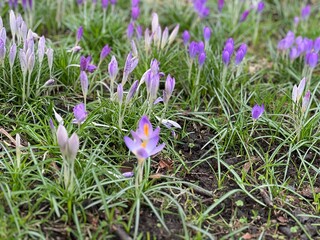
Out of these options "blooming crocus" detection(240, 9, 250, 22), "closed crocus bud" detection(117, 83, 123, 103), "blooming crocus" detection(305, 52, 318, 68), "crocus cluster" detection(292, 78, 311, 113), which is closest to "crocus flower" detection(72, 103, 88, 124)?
"closed crocus bud" detection(117, 83, 123, 103)

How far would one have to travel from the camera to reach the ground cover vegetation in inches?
107

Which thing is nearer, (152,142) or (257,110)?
(152,142)

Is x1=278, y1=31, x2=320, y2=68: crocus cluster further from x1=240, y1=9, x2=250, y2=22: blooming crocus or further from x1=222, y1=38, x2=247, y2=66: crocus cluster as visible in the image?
x1=222, y1=38, x2=247, y2=66: crocus cluster

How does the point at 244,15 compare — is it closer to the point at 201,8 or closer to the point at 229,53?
the point at 201,8

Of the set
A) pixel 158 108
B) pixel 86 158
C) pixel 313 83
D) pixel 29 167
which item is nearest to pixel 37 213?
pixel 29 167

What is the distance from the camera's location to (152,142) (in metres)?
2.72

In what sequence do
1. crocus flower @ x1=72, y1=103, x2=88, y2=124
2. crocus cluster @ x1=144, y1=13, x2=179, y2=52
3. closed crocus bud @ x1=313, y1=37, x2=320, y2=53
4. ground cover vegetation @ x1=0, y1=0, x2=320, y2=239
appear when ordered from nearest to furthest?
ground cover vegetation @ x1=0, y1=0, x2=320, y2=239, crocus flower @ x1=72, y1=103, x2=88, y2=124, crocus cluster @ x1=144, y1=13, x2=179, y2=52, closed crocus bud @ x1=313, y1=37, x2=320, y2=53

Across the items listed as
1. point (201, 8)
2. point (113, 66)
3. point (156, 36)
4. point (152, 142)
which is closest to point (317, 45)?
point (201, 8)

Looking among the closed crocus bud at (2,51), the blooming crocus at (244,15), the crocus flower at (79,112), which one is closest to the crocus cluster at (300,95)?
the crocus flower at (79,112)

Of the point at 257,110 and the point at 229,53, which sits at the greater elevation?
the point at 229,53

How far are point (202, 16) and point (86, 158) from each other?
2.20 meters

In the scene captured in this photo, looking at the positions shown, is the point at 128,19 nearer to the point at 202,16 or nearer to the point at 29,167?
the point at 202,16

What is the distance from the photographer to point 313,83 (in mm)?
4281

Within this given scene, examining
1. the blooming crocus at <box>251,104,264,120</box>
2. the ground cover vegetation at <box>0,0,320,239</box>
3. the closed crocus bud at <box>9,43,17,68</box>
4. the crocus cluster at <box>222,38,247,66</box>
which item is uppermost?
the closed crocus bud at <box>9,43,17,68</box>
